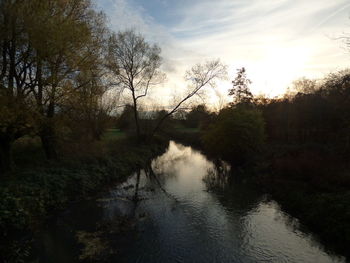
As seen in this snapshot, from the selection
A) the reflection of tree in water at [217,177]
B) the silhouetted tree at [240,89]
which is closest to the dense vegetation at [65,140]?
the reflection of tree in water at [217,177]

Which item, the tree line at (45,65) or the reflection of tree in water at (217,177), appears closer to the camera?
the tree line at (45,65)

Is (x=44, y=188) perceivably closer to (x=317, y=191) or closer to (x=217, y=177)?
(x=217, y=177)

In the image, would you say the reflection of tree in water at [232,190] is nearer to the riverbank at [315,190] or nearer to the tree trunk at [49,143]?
the riverbank at [315,190]

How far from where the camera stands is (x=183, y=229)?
9.41 metres

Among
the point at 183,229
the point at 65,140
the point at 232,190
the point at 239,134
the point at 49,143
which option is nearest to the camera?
the point at 183,229

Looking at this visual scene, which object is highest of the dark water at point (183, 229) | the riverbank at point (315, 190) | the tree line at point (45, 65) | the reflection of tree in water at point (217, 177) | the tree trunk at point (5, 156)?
the tree line at point (45, 65)

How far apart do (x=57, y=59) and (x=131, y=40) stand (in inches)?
640

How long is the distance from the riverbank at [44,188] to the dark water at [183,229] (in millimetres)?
706

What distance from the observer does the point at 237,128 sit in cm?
2073

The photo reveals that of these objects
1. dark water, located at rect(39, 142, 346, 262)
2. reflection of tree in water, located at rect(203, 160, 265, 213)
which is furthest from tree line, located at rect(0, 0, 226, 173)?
reflection of tree in water, located at rect(203, 160, 265, 213)

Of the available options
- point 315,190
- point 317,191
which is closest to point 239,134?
point 315,190

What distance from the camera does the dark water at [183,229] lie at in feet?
25.0

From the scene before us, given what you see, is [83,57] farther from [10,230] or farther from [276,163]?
[276,163]

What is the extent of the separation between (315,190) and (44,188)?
1308cm
